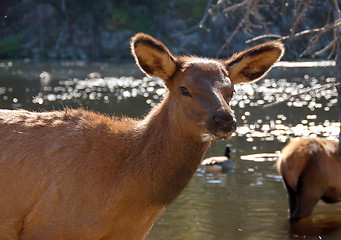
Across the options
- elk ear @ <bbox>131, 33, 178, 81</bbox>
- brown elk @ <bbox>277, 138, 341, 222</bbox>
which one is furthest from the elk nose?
brown elk @ <bbox>277, 138, 341, 222</bbox>

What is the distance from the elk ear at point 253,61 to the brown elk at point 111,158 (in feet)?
0.15

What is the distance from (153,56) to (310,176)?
5925mm

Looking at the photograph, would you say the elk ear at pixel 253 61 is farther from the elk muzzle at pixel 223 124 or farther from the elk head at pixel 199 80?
the elk muzzle at pixel 223 124

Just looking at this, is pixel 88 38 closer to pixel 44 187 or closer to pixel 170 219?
pixel 170 219

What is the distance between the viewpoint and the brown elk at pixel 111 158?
16.3 ft

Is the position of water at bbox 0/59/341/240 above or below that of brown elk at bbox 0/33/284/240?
below

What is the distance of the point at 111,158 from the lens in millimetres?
5305

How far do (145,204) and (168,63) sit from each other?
125 centimetres

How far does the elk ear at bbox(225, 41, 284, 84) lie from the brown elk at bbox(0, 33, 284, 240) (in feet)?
0.15

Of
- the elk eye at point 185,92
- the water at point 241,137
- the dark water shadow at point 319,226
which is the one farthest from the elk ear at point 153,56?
the dark water shadow at point 319,226

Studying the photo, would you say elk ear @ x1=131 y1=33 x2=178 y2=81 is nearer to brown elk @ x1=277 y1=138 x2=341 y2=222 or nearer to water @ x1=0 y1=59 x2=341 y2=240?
water @ x1=0 y1=59 x2=341 y2=240

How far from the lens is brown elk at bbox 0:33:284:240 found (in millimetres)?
4980

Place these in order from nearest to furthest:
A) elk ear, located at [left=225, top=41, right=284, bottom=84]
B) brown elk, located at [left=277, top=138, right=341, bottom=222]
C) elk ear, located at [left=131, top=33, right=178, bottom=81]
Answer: elk ear, located at [left=131, top=33, right=178, bottom=81]
elk ear, located at [left=225, top=41, right=284, bottom=84]
brown elk, located at [left=277, top=138, right=341, bottom=222]

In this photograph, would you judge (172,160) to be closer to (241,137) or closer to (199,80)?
(199,80)
